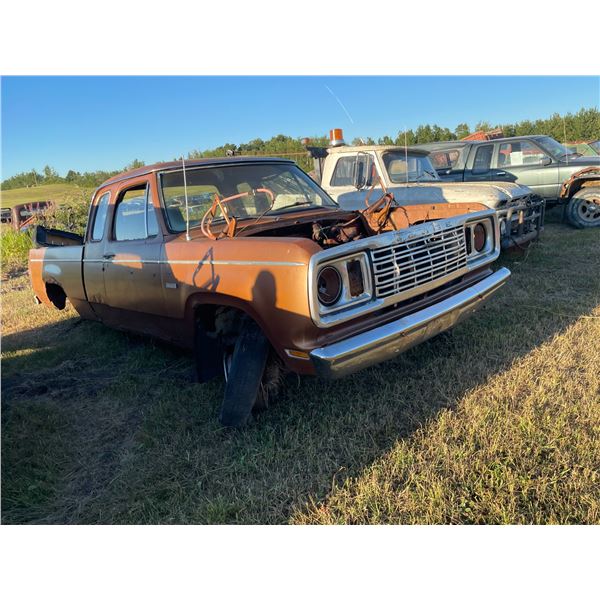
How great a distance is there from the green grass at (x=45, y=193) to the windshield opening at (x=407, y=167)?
5773mm

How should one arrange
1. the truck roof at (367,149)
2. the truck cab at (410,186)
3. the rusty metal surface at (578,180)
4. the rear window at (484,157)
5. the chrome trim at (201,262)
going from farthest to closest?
the rear window at (484,157), the rusty metal surface at (578,180), the truck roof at (367,149), the truck cab at (410,186), the chrome trim at (201,262)

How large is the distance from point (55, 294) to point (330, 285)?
167 inches

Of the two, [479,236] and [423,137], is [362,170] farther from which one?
[423,137]

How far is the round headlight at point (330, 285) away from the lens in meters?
2.57

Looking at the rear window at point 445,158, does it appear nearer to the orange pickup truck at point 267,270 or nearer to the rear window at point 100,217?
the orange pickup truck at point 267,270

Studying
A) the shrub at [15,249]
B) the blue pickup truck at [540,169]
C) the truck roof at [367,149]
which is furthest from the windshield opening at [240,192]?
the shrub at [15,249]

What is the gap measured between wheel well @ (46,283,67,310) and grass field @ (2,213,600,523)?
1402 millimetres

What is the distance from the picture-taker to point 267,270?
101 inches

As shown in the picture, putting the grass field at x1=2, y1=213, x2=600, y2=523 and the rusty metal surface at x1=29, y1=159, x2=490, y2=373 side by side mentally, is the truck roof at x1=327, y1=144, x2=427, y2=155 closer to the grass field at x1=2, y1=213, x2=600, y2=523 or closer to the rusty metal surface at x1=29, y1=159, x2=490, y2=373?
the rusty metal surface at x1=29, y1=159, x2=490, y2=373

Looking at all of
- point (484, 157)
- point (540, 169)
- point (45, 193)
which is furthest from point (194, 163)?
point (45, 193)

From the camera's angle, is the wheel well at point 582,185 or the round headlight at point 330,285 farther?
the wheel well at point 582,185

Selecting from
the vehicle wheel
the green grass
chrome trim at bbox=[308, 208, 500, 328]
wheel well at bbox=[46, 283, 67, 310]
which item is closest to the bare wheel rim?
the vehicle wheel

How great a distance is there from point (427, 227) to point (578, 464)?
1.51 metres

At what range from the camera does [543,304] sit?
4727 mm
